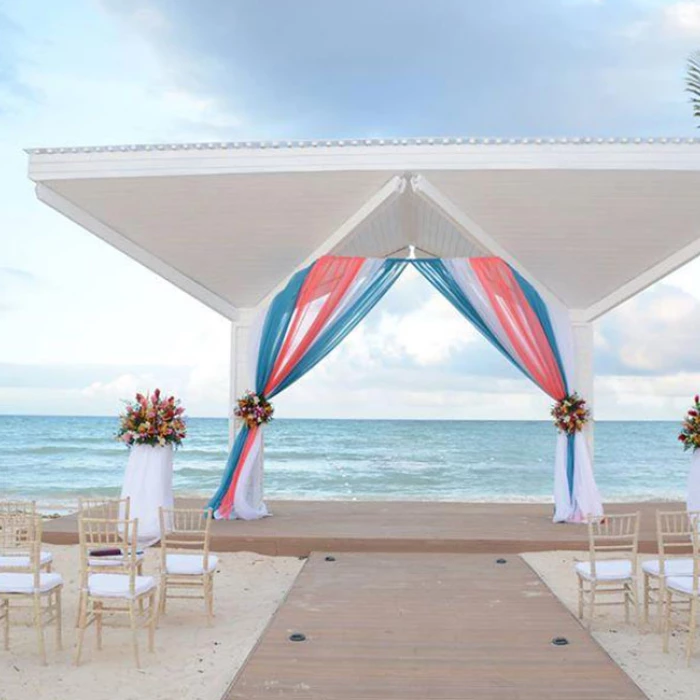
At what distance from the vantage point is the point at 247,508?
342 inches

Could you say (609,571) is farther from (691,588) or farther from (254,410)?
(254,410)

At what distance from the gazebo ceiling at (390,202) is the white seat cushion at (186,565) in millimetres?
3974

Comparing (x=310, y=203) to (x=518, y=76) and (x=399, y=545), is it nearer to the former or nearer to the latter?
(x=399, y=545)

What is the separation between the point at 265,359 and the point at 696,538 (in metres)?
4.75

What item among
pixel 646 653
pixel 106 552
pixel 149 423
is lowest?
pixel 646 653

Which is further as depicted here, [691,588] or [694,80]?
[694,80]

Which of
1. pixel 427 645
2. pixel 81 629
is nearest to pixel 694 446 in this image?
pixel 427 645

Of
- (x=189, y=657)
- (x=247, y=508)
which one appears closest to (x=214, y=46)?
(x=247, y=508)

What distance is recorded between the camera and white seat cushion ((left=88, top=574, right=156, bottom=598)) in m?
4.61

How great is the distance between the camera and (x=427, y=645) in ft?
14.5

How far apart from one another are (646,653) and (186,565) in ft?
9.39

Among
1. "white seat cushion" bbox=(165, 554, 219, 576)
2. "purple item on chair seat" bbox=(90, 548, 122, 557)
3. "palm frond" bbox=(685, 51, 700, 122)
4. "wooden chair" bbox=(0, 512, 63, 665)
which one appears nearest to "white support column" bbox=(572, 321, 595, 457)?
"palm frond" bbox=(685, 51, 700, 122)

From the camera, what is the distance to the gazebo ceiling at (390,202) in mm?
7949

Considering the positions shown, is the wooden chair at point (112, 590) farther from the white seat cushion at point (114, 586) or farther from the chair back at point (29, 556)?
A: the chair back at point (29, 556)
